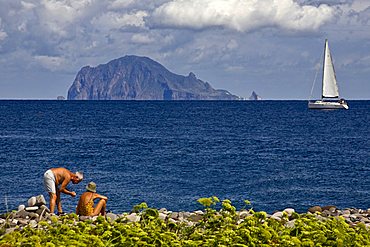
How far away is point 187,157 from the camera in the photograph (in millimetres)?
46500

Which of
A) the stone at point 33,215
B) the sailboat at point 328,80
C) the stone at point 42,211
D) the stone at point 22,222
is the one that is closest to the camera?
the stone at point 22,222

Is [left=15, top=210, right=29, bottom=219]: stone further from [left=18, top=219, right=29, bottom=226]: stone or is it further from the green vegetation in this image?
the green vegetation

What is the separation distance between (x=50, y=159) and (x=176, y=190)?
57.2ft

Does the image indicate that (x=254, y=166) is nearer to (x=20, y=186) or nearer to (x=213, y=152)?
(x=213, y=152)

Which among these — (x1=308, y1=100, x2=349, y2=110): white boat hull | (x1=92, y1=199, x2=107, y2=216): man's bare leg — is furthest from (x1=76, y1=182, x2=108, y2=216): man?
(x1=308, y1=100, x2=349, y2=110): white boat hull

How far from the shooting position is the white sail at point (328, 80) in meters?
113

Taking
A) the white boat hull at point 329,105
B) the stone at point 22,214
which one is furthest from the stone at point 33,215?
the white boat hull at point 329,105

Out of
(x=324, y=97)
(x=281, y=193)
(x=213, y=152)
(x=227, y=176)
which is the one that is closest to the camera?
(x=281, y=193)

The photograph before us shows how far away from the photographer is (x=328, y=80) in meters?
115

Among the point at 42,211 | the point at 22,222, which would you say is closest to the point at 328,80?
the point at 42,211

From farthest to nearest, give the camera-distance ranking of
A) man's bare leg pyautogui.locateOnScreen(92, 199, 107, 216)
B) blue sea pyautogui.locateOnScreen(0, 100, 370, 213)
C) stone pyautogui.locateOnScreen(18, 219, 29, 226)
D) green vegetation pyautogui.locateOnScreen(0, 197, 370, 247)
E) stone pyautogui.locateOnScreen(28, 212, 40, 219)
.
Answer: blue sea pyautogui.locateOnScreen(0, 100, 370, 213) → stone pyautogui.locateOnScreen(28, 212, 40, 219) → man's bare leg pyautogui.locateOnScreen(92, 199, 107, 216) → stone pyautogui.locateOnScreen(18, 219, 29, 226) → green vegetation pyautogui.locateOnScreen(0, 197, 370, 247)

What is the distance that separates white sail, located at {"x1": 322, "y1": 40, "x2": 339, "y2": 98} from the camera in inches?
4456

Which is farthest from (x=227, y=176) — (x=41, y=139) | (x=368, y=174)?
(x=41, y=139)

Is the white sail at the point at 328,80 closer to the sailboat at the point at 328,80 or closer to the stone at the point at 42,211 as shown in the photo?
the sailboat at the point at 328,80
